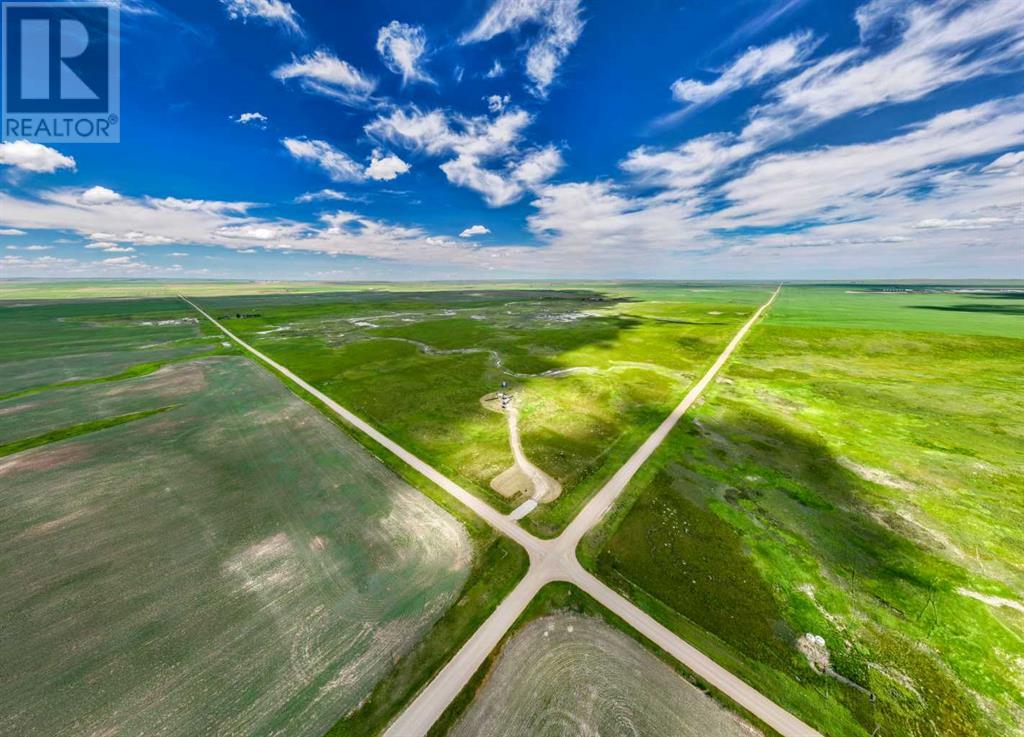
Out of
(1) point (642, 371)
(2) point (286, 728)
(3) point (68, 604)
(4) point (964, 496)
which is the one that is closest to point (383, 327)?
(1) point (642, 371)

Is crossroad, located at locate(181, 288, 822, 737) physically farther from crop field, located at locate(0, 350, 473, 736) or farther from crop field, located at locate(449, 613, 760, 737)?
crop field, located at locate(0, 350, 473, 736)

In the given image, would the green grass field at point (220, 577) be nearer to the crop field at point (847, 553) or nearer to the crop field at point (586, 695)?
the crop field at point (586, 695)

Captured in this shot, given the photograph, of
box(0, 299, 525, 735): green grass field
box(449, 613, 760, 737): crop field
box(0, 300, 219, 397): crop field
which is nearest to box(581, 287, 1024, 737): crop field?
box(449, 613, 760, 737): crop field

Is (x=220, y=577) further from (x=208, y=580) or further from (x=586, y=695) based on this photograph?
(x=586, y=695)

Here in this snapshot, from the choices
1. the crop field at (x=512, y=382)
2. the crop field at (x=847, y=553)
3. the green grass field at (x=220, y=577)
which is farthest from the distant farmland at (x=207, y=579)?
the crop field at (x=847, y=553)

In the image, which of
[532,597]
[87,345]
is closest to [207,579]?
[532,597]

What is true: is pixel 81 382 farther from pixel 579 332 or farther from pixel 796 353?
pixel 796 353
